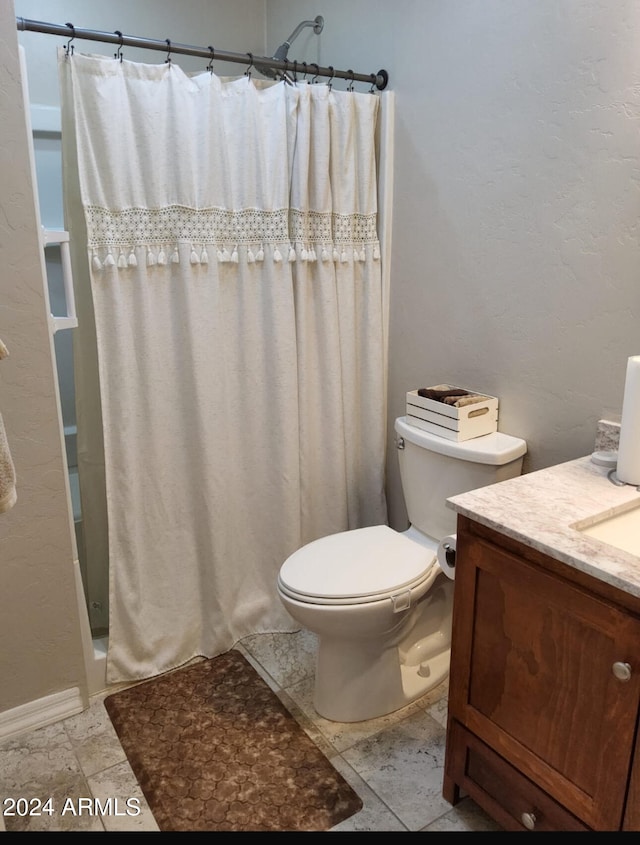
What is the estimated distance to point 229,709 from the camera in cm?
198

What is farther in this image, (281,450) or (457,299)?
(281,450)

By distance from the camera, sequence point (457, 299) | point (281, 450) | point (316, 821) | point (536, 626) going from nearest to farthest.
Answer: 1. point (536, 626)
2. point (316, 821)
3. point (457, 299)
4. point (281, 450)

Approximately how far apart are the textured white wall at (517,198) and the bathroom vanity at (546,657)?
0.34 m

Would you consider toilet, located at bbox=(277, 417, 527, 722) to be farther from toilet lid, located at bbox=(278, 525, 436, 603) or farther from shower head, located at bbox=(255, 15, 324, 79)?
shower head, located at bbox=(255, 15, 324, 79)

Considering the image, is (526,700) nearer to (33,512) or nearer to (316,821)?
(316,821)

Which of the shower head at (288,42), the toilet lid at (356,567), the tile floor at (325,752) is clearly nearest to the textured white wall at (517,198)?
the shower head at (288,42)

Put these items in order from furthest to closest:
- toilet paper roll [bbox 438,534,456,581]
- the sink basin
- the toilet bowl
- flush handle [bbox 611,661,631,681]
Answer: the toilet bowl < toilet paper roll [bbox 438,534,456,581] < the sink basin < flush handle [bbox 611,661,631,681]

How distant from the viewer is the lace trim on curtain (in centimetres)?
185

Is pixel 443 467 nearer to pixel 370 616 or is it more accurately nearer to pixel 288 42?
pixel 370 616

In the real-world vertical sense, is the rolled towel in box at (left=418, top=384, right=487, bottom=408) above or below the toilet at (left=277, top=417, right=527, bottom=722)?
above

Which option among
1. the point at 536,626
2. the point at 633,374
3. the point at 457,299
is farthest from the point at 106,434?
the point at 633,374

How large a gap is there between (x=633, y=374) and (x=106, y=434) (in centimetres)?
141

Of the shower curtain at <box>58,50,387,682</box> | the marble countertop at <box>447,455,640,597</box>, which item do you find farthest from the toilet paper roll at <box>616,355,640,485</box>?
the shower curtain at <box>58,50,387,682</box>

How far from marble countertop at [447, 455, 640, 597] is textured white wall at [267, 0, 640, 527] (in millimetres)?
248
